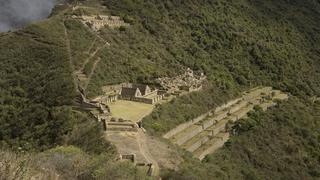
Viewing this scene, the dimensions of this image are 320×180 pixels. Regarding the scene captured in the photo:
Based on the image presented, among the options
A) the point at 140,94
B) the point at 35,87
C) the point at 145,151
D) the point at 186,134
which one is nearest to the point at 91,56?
the point at 140,94

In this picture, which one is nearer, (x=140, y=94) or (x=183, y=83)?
(x=140, y=94)

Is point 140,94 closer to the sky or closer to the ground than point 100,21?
closer to the ground

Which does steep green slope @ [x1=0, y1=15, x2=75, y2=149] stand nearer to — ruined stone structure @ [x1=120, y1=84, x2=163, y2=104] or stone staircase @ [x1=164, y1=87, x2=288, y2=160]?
ruined stone structure @ [x1=120, y1=84, x2=163, y2=104]

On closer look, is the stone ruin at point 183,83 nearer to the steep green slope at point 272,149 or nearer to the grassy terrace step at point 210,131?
the grassy terrace step at point 210,131

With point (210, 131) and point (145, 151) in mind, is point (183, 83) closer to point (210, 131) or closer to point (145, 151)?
point (210, 131)

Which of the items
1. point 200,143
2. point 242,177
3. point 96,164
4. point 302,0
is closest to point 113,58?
point 200,143

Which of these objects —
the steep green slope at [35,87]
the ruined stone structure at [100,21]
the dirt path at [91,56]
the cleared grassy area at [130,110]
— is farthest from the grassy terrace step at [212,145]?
the ruined stone structure at [100,21]

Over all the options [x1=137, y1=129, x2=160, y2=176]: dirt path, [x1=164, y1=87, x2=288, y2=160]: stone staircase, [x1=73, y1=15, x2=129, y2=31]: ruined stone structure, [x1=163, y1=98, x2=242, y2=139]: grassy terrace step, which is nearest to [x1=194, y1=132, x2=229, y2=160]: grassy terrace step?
[x1=164, y1=87, x2=288, y2=160]: stone staircase
